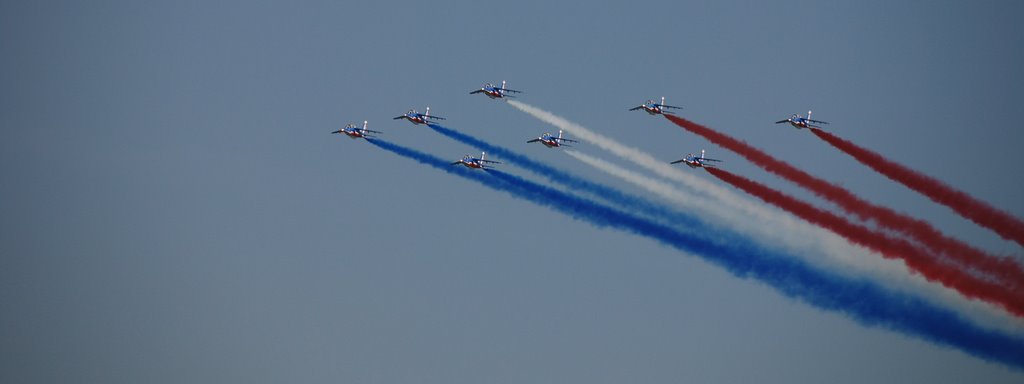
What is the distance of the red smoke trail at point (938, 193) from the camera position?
302 feet

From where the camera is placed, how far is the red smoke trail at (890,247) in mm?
90125

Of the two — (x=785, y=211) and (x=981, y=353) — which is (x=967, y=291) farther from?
(x=785, y=211)

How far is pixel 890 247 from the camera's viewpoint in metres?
94.0

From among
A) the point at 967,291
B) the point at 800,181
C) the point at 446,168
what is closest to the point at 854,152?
the point at 800,181

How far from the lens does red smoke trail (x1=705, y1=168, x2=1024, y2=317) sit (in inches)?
3548

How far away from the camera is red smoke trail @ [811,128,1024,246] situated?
91.9 metres

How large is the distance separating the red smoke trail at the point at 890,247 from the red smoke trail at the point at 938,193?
3037mm

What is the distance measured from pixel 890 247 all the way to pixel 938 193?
4222mm

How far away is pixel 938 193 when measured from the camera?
3767 inches

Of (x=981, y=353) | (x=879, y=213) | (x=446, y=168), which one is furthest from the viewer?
(x=446, y=168)

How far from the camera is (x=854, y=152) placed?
9775 cm

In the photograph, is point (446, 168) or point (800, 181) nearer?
point (800, 181)

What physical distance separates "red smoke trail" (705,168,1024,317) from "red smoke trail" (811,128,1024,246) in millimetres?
3037

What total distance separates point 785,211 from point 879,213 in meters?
4.90
